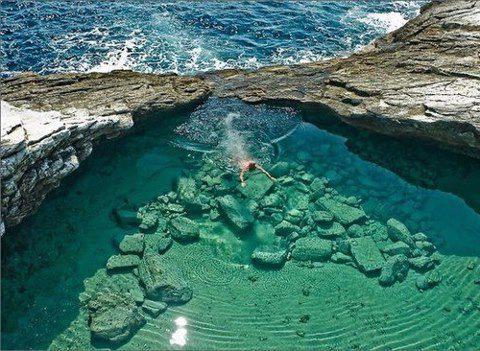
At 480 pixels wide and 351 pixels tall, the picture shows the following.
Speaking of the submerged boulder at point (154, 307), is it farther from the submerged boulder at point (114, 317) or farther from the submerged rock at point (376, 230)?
the submerged rock at point (376, 230)

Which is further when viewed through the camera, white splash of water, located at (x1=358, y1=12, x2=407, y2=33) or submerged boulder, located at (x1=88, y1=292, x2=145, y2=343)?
white splash of water, located at (x1=358, y1=12, x2=407, y2=33)

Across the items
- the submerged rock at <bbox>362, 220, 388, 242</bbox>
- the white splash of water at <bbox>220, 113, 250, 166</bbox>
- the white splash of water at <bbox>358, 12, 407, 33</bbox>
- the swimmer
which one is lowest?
the submerged rock at <bbox>362, 220, 388, 242</bbox>

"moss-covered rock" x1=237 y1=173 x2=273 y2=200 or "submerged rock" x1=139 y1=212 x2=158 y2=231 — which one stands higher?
A: "moss-covered rock" x1=237 y1=173 x2=273 y2=200

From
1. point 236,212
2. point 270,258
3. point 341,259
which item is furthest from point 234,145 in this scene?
point 341,259

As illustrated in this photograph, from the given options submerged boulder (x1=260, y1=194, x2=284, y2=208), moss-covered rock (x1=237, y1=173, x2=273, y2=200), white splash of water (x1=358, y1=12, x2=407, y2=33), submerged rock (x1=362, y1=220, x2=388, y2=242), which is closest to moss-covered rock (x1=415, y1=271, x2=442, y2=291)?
submerged rock (x1=362, y1=220, x2=388, y2=242)

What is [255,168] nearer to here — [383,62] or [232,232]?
[232,232]

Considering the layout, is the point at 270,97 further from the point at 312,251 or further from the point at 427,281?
the point at 427,281

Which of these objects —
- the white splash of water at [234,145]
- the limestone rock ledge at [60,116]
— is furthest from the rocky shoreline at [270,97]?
the white splash of water at [234,145]

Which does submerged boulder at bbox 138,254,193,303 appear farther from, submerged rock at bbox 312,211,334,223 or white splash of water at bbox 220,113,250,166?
white splash of water at bbox 220,113,250,166
